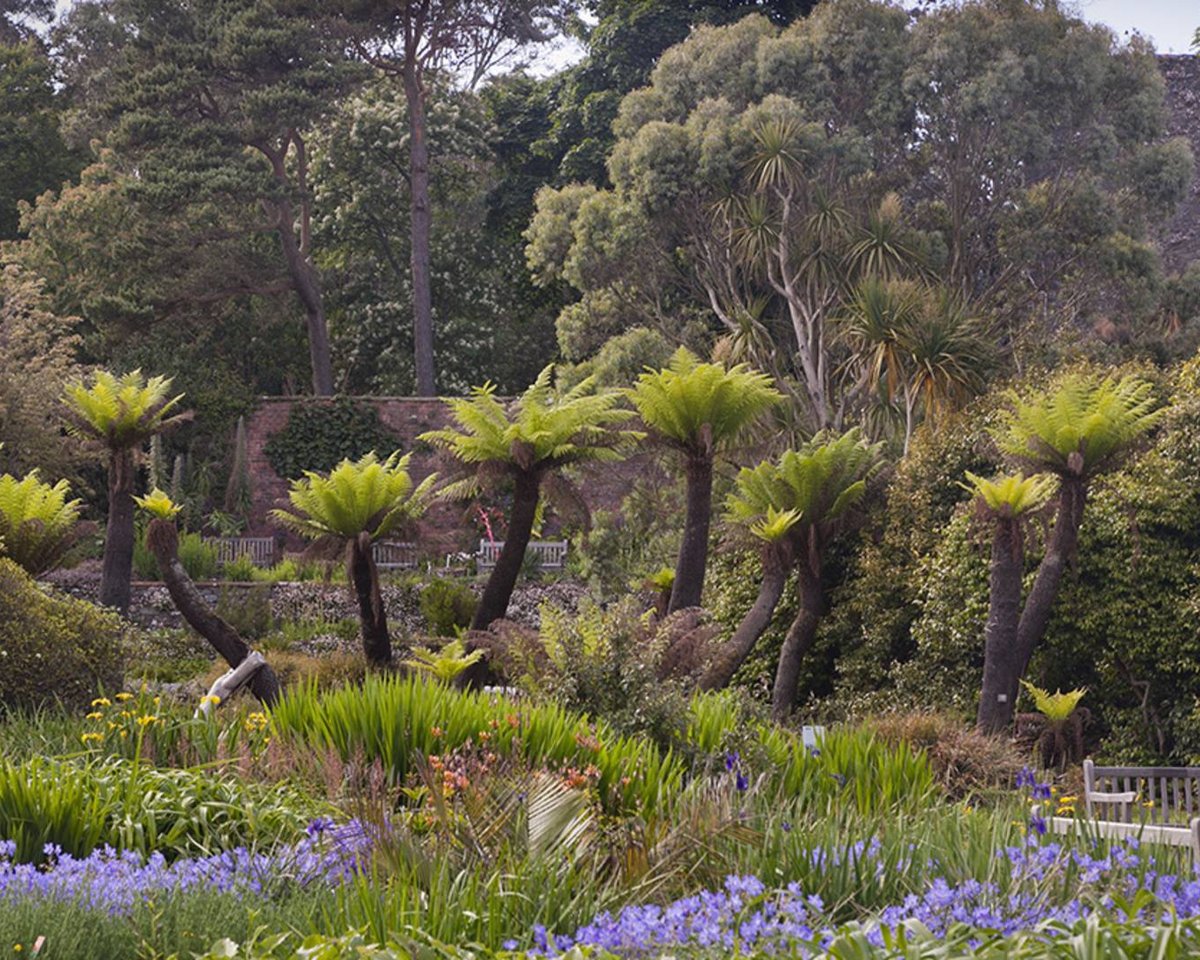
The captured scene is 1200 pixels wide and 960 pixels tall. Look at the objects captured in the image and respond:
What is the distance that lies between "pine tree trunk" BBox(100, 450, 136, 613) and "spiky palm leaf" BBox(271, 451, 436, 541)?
218 cm

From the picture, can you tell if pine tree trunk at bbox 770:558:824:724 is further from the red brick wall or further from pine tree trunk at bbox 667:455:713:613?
the red brick wall

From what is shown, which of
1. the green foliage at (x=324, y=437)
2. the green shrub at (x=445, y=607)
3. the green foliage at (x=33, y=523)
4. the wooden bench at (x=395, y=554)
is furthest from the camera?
the green foliage at (x=324, y=437)

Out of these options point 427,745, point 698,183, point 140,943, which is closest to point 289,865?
point 140,943

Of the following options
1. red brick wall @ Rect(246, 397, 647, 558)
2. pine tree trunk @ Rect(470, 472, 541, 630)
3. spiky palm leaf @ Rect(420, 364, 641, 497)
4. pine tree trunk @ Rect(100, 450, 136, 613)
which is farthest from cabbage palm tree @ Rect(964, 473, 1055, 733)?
red brick wall @ Rect(246, 397, 647, 558)

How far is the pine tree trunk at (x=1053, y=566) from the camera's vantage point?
1148 centimetres

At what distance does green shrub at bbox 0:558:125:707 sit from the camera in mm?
9352

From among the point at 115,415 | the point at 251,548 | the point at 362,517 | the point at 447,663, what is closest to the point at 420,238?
the point at 251,548

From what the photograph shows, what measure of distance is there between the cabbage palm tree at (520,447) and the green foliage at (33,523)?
4144 mm

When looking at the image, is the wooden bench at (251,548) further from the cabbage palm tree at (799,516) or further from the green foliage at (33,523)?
the cabbage palm tree at (799,516)

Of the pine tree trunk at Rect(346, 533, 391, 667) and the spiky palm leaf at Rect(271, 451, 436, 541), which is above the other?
the spiky palm leaf at Rect(271, 451, 436, 541)

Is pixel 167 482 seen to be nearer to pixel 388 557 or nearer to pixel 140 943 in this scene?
pixel 388 557

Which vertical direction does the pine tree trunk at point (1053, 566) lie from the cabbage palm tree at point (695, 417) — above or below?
below

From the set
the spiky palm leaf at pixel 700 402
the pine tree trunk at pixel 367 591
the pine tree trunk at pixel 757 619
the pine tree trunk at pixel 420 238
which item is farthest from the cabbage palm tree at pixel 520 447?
the pine tree trunk at pixel 420 238

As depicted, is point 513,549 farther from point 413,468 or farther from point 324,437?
point 324,437
